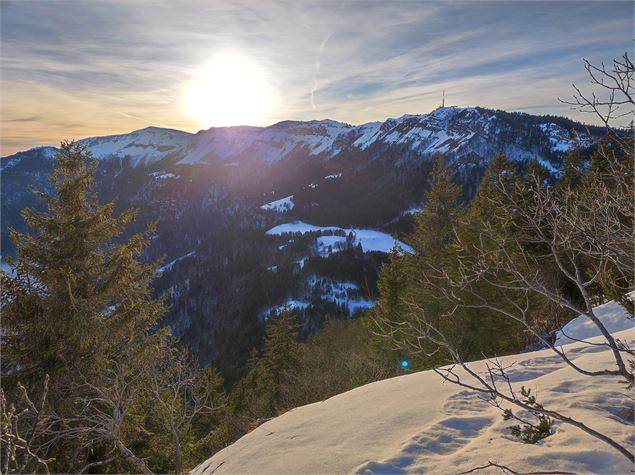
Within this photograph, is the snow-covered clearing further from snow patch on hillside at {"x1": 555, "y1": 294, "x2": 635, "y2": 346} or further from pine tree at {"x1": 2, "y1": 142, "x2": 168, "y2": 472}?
pine tree at {"x1": 2, "y1": 142, "x2": 168, "y2": 472}

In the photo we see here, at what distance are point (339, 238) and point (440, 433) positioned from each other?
154 m

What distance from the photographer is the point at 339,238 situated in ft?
521

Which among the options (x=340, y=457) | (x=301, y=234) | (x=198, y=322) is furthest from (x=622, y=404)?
(x=301, y=234)

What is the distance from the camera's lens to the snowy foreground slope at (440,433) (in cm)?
364

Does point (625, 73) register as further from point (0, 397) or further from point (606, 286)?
point (0, 397)

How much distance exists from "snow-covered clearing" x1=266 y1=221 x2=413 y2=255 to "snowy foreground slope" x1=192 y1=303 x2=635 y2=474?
12092cm

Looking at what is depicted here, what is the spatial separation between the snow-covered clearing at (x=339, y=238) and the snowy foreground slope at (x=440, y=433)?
397ft

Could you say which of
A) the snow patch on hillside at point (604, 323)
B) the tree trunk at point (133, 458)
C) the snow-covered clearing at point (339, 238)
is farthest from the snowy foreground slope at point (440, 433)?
the snow-covered clearing at point (339, 238)

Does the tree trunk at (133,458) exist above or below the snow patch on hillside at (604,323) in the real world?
below

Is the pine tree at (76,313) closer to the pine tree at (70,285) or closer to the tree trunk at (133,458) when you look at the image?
the pine tree at (70,285)

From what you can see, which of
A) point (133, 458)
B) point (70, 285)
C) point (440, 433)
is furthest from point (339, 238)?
point (440, 433)

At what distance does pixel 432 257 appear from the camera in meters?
19.7

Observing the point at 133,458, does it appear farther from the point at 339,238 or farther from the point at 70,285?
the point at 339,238

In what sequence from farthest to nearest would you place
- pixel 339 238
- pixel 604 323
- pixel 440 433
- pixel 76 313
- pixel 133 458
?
pixel 339 238 < pixel 604 323 < pixel 76 313 < pixel 133 458 < pixel 440 433
